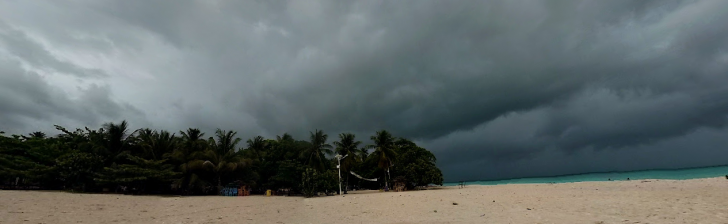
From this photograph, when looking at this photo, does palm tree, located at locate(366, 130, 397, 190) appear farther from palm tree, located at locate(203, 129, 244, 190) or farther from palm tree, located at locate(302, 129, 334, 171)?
palm tree, located at locate(203, 129, 244, 190)

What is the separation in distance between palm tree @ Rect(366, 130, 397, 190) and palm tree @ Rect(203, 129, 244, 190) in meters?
20.3

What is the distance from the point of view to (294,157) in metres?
47.2

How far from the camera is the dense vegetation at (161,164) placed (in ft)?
110

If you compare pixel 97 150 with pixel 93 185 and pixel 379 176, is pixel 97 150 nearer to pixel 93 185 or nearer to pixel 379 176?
pixel 93 185

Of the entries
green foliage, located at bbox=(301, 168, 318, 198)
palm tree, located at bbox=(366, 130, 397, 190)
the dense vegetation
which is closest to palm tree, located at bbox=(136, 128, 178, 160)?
the dense vegetation

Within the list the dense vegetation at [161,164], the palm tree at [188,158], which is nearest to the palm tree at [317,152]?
the dense vegetation at [161,164]

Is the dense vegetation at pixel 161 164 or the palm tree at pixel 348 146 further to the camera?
the palm tree at pixel 348 146

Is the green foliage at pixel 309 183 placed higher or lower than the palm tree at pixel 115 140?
lower

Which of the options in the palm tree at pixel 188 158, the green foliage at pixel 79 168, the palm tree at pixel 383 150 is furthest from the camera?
the palm tree at pixel 383 150

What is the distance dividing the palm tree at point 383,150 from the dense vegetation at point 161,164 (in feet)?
1.66

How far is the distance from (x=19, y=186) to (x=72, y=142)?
304 inches

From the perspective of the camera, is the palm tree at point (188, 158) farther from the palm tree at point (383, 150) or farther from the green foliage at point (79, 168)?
the palm tree at point (383, 150)

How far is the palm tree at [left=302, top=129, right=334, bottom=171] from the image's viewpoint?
153 ft

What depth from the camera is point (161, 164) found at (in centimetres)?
3569
